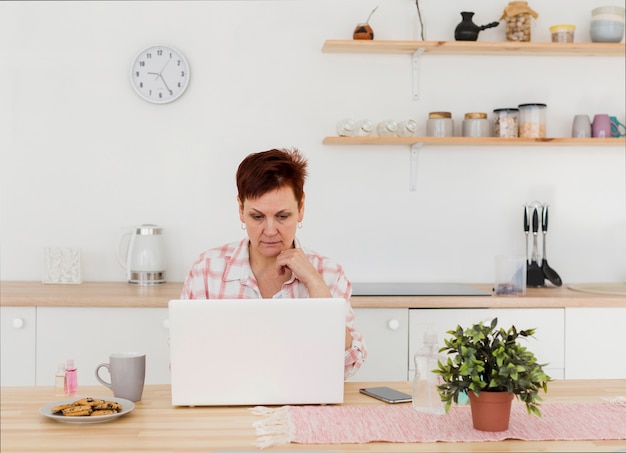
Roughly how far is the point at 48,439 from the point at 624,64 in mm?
3181

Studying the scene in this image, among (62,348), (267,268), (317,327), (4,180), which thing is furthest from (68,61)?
(317,327)

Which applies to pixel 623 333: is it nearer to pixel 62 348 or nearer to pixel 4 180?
pixel 62 348

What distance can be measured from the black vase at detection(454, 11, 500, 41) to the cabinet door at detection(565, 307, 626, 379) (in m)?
1.22

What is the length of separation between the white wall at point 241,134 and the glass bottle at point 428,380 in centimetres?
196

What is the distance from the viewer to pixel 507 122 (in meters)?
3.71

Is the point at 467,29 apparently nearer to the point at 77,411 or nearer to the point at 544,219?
the point at 544,219

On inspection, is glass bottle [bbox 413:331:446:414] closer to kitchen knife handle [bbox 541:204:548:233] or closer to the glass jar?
kitchen knife handle [bbox 541:204:548:233]

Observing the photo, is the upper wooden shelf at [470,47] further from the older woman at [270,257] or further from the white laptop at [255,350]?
the white laptop at [255,350]

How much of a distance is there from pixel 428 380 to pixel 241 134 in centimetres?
213

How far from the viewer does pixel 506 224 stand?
12.8 feet

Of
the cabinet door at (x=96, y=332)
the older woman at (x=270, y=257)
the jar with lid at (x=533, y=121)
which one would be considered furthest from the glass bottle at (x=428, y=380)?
the jar with lid at (x=533, y=121)

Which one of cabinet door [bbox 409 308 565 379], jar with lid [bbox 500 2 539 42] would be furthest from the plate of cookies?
jar with lid [bbox 500 2 539 42]

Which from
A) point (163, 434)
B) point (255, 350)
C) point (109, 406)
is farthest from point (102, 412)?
point (255, 350)

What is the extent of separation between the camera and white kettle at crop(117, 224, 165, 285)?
3.60m
